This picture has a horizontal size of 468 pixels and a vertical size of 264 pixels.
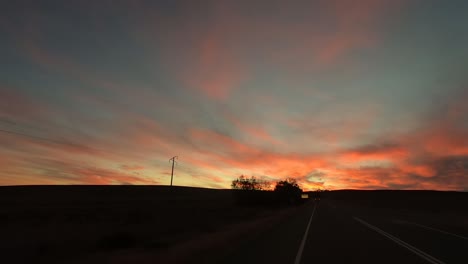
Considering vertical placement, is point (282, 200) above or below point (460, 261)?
above

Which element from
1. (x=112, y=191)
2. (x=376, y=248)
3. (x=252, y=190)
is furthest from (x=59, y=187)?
(x=376, y=248)

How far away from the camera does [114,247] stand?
15.9 meters

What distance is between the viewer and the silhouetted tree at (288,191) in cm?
10631

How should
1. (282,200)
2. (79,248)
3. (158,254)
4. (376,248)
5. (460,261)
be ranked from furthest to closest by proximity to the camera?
(282,200) < (79,248) < (376,248) < (158,254) < (460,261)

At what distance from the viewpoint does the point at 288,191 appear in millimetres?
111625

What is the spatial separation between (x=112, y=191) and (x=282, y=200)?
59.0m

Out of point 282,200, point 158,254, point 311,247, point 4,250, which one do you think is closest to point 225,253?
point 158,254

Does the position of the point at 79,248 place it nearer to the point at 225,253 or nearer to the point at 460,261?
the point at 225,253

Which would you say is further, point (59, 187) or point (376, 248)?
point (59, 187)

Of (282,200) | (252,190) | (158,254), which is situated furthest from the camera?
(282,200)

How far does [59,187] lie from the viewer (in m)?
123

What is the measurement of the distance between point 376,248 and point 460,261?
11.1 ft

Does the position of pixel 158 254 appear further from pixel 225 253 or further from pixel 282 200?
pixel 282 200

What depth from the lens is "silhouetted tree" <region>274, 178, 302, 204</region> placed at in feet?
349
